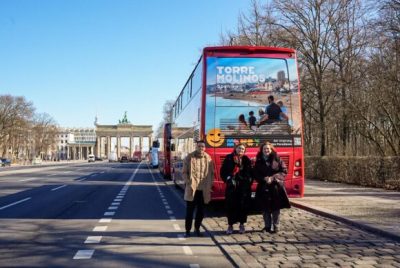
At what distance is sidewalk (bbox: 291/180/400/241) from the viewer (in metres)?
11.3

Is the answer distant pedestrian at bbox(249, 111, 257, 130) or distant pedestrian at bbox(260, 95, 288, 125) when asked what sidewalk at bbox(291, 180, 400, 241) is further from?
distant pedestrian at bbox(249, 111, 257, 130)

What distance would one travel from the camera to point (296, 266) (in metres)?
7.82

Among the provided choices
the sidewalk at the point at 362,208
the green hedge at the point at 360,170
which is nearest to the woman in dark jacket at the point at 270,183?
the sidewalk at the point at 362,208

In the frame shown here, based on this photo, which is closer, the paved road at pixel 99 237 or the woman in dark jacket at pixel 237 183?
the paved road at pixel 99 237

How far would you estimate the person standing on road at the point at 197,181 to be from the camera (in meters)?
10.9

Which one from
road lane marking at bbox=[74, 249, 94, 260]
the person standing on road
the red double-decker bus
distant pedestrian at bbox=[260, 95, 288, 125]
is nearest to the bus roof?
the red double-decker bus

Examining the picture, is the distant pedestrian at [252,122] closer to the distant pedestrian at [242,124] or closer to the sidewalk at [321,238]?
the distant pedestrian at [242,124]

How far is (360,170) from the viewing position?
24766 mm

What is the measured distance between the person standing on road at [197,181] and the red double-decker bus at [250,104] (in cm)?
266

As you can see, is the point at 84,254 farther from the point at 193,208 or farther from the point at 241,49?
the point at 241,49

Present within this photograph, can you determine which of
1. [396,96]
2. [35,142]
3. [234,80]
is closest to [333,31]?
[396,96]

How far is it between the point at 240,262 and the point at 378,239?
336cm

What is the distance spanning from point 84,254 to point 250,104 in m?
6.61

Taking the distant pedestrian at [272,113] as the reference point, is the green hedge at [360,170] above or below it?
below
